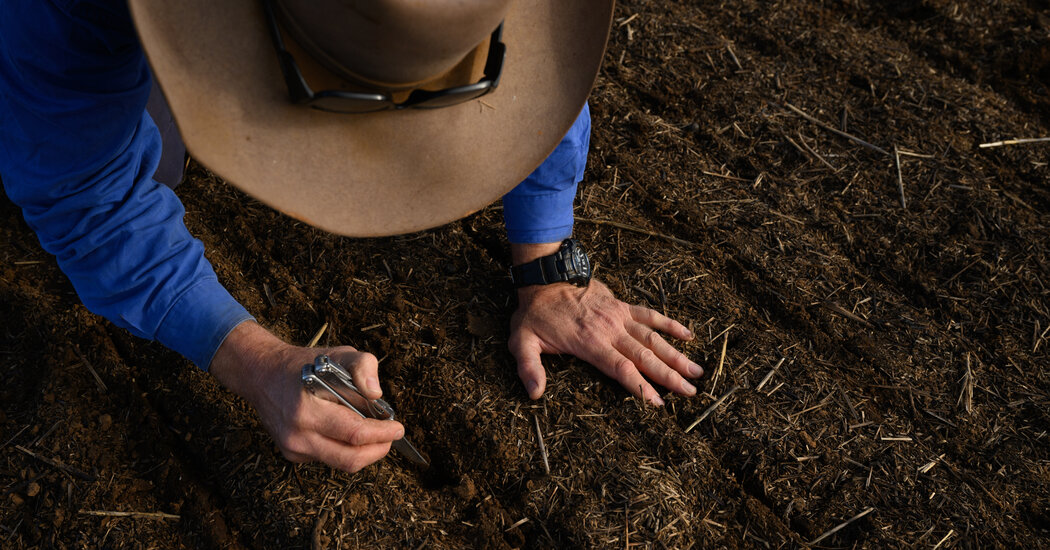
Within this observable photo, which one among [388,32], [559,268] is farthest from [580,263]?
[388,32]

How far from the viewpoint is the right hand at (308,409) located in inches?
69.0

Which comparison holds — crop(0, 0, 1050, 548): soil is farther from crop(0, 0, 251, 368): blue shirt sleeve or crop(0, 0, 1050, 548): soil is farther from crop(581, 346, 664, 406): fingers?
crop(0, 0, 251, 368): blue shirt sleeve

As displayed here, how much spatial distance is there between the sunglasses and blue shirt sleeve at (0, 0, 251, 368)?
0.45 meters

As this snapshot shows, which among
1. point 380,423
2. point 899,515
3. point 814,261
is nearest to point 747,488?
point 899,515

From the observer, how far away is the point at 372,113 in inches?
58.1

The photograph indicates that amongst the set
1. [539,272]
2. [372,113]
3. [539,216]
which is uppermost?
[372,113]

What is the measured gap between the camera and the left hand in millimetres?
2355

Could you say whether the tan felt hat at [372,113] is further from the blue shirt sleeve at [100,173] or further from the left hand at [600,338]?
the left hand at [600,338]

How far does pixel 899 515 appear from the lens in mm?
2205

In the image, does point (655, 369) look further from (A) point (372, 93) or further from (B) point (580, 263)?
(A) point (372, 93)

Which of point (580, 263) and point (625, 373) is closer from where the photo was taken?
point (625, 373)

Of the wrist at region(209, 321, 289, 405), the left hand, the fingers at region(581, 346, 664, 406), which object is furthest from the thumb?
the wrist at region(209, 321, 289, 405)

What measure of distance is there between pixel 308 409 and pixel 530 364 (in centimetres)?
80

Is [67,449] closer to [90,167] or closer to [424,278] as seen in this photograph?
[90,167]
